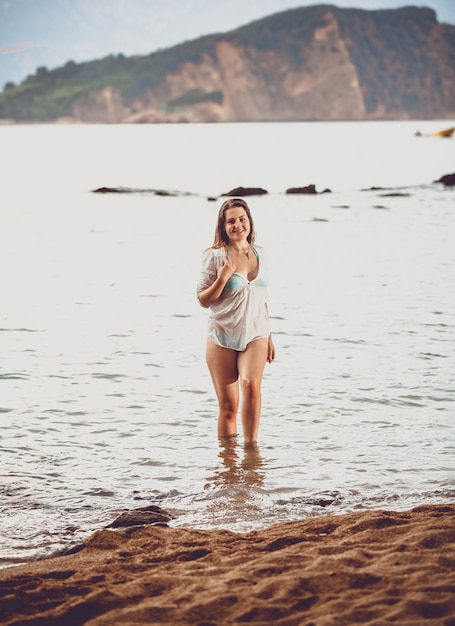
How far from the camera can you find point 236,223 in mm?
6211

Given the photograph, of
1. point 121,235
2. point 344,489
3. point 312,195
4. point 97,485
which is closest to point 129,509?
point 97,485

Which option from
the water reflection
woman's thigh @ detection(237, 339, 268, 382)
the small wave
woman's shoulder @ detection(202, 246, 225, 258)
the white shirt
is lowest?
the water reflection

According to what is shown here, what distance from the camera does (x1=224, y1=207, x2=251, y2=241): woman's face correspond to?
20.3 ft

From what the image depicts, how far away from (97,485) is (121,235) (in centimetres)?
1992

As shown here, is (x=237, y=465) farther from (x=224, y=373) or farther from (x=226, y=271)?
(x=226, y=271)

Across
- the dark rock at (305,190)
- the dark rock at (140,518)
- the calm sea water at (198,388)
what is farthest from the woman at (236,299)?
the dark rock at (305,190)

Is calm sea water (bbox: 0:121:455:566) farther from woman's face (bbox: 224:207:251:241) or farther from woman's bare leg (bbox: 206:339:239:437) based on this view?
woman's face (bbox: 224:207:251:241)

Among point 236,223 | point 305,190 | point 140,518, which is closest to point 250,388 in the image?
point 236,223

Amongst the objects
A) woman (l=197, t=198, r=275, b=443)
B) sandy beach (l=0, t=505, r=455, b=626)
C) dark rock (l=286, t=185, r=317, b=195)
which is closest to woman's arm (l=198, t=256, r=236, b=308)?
woman (l=197, t=198, r=275, b=443)

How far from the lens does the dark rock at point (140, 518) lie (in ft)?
17.3

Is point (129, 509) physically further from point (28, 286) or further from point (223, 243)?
point (28, 286)

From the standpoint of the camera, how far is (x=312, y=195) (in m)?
41.5

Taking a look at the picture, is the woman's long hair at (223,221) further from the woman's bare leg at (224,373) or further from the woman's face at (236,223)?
the woman's bare leg at (224,373)

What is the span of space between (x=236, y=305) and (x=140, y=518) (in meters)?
1.72
